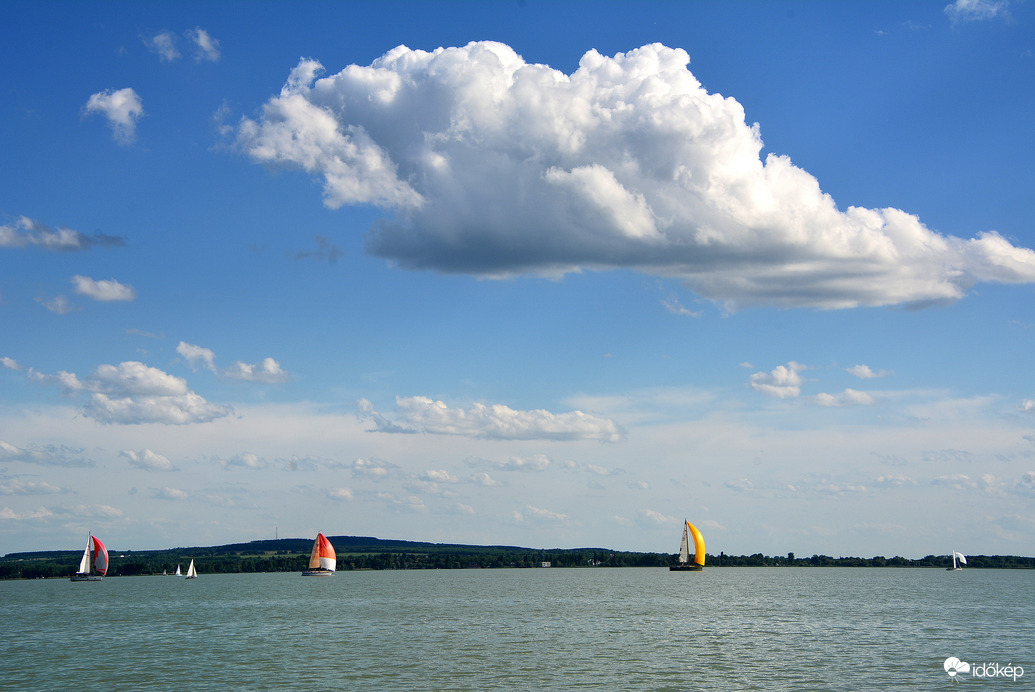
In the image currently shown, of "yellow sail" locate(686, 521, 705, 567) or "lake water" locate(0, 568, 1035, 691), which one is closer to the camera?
"lake water" locate(0, 568, 1035, 691)

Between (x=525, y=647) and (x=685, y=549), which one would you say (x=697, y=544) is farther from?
(x=525, y=647)

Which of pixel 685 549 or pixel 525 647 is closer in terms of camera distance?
pixel 525 647

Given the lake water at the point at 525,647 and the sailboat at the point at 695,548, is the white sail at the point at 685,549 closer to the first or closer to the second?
the sailboat at the point at 695,548

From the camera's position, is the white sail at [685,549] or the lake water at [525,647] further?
the white sail at [685,549]

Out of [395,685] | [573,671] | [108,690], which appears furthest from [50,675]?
[573,671]

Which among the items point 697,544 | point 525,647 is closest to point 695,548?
point 697,544

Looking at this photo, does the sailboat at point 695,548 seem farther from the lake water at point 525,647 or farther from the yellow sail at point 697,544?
the lake water at point 525,647

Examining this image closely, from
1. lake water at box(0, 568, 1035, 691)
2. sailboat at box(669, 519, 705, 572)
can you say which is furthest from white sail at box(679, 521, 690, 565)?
lake water at box(0, 568, 1035, 691)

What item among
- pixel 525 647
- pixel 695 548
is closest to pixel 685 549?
pixel 695 548

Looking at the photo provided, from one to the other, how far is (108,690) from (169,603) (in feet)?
303

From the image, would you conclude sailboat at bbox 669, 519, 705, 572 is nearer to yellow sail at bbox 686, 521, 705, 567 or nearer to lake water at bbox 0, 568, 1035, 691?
yellow sail at bbox 686, 521, 705, 567

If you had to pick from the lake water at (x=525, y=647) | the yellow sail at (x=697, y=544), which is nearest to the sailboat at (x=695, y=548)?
the yellow sail at (x=697, y=544)

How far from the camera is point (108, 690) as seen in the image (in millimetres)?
46031

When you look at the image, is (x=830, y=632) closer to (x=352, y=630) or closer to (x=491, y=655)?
(x=491, y=655)
